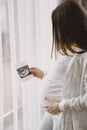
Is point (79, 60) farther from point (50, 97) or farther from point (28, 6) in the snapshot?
point (28, 6)

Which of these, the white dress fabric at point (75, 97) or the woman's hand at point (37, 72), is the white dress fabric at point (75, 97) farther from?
the woman's hand at point (37, 72)

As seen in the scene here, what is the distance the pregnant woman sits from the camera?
4.23 ft

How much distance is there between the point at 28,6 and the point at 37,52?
1.06 feet

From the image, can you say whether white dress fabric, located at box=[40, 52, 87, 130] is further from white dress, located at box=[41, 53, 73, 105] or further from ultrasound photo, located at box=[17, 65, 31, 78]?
ultrasound photo, located at box=[17, 65, 31, 78]

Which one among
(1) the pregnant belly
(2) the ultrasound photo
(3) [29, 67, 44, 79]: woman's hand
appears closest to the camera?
(1) the pregnant belly

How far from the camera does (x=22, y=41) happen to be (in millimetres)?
1732

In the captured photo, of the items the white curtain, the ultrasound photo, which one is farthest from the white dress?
the white curtain

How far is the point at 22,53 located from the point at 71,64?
20.3 inches

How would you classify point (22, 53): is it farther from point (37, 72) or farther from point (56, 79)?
point (56, 79)

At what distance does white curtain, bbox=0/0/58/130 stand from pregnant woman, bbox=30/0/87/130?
0.37 m

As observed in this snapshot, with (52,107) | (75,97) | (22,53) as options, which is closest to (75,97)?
(75,97)

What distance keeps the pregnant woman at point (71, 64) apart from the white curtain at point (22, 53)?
371 mm

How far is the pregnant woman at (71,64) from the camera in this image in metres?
1.29

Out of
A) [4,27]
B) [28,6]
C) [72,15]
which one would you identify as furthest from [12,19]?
[72,15]
